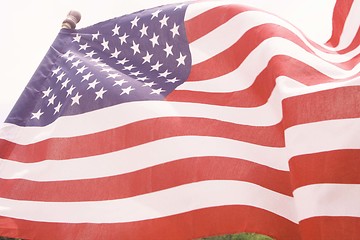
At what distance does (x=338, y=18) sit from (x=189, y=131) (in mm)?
1399

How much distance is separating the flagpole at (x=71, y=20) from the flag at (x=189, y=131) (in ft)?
0.27

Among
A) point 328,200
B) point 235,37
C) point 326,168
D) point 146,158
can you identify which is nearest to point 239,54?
point 235,37

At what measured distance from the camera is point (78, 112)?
3332 millimetres

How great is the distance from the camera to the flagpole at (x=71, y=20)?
3.89m

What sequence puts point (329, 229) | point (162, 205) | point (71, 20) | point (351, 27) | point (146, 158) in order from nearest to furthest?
point (329, 229), point (162, 205), point (146, 158), point (351, 27), point (71, 20)

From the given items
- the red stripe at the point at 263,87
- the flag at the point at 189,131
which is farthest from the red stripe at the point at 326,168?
the red stripe at the point at 263,87

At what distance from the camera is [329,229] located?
2443 millimetres

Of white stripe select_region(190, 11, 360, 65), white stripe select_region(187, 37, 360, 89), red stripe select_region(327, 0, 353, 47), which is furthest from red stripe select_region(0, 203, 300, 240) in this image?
red stripe select_region(327, 0, 353, 47)

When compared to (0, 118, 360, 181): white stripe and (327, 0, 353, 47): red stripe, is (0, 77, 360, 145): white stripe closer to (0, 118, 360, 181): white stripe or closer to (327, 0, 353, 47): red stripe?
(0, 118, 360, 181): white stripe

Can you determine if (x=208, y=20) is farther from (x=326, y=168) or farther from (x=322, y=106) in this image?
(x=326, y=168)

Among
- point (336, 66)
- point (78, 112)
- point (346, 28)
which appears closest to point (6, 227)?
point (78, 112)

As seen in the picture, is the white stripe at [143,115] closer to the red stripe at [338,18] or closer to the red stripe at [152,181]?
the red stripe at [152,181]

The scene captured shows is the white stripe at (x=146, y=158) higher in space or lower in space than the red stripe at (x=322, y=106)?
lower

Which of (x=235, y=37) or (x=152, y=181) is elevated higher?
(x=235, y=37)
